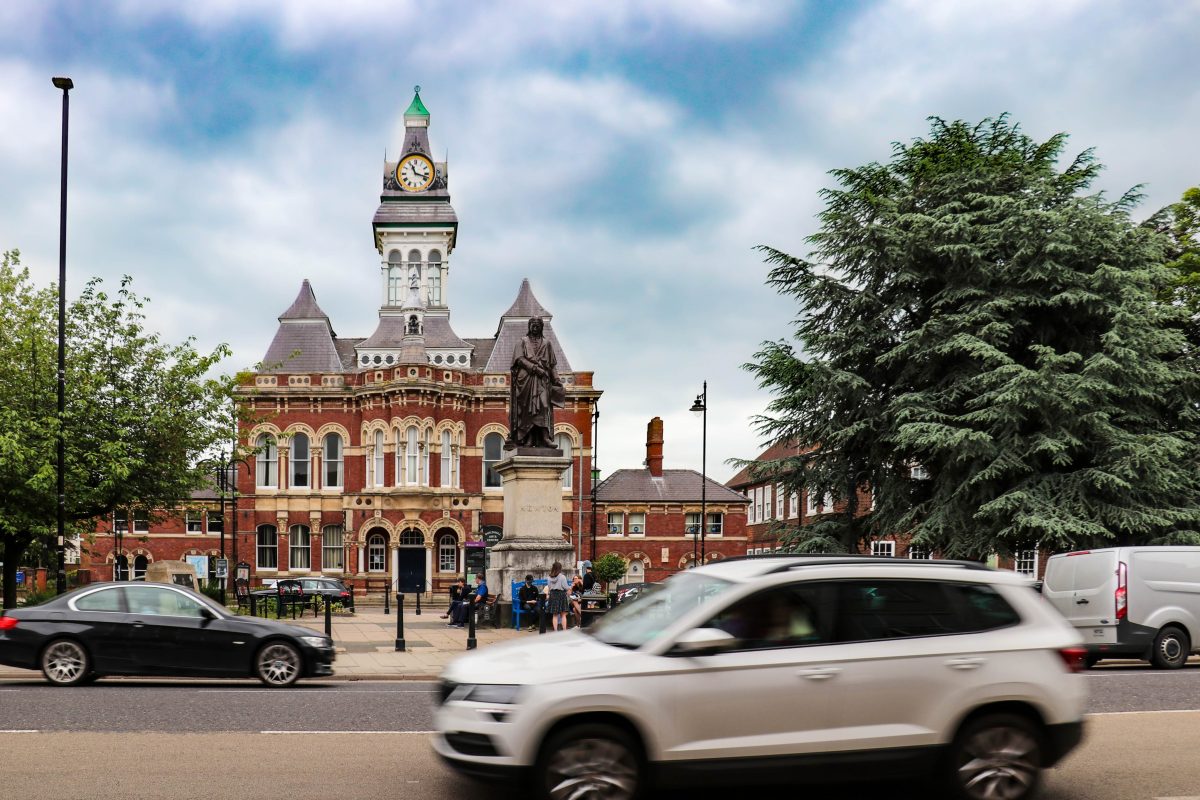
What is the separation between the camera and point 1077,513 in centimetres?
2325

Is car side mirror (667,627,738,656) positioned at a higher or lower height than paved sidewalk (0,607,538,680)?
higher

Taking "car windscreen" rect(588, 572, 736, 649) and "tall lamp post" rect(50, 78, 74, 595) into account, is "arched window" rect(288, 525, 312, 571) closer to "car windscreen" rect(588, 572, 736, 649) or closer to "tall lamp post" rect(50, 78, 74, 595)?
"tall lamp post" rect(50, 78, 74, 595)

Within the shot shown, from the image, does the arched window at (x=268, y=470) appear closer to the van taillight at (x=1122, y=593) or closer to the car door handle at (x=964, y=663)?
the van taillight at (x=1122, y=593)

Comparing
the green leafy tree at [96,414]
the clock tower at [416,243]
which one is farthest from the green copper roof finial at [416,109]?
the green leafy tree at [96,414]

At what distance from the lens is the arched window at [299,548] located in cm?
5688

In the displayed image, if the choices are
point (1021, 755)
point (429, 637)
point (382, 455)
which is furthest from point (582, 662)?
point (382, 455)

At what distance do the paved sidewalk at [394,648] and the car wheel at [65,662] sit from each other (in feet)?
4.63

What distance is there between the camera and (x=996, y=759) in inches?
270

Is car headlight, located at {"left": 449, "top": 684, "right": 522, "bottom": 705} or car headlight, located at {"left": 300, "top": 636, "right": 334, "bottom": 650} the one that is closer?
car headlight, located at {"left": 449, "top": 684, "right": 522, "bottom": 705}

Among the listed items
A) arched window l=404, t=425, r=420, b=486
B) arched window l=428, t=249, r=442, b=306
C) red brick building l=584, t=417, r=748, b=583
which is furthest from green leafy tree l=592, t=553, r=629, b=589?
arched window l=428, t=249, r=442, b=306

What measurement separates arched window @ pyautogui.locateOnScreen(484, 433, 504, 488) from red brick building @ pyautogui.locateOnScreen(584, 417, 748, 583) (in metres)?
6.83

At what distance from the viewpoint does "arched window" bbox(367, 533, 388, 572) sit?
182ft

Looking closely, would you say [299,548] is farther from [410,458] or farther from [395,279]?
[395,279]

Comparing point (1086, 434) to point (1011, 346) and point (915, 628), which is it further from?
point (915, 628)
